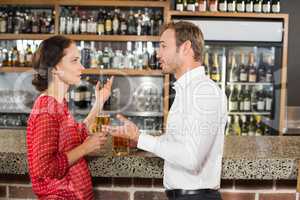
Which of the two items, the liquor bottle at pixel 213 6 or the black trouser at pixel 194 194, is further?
the liquor bottle at pixel 213 6

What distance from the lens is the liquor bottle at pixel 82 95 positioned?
4461 millimetres

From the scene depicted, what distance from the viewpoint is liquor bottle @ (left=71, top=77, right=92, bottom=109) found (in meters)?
4.46

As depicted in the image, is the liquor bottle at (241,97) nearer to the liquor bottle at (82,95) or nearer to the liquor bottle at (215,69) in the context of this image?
the liquor bottle at (215,69)

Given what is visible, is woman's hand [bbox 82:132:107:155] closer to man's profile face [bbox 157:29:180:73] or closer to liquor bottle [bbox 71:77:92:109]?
man's profile face [bbox 157:29:180:73]

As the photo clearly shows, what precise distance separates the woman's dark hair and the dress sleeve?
20 cm

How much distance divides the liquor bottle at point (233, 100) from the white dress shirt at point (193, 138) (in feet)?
10.2

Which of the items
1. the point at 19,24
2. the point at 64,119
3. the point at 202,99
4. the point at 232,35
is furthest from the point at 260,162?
the point at 19,24

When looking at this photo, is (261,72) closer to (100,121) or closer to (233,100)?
(233,100)

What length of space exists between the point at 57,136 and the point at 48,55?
299 millimetres

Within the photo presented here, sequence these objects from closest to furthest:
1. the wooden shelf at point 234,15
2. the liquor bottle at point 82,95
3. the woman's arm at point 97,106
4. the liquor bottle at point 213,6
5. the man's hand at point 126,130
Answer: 1. the man's hand at point 126,130
2. the woman's arm at point 97,106
3. the wooden shelf at point 234,15
4. the liquor bottle at point 213,6
5. the liquor bottle at point 82,95

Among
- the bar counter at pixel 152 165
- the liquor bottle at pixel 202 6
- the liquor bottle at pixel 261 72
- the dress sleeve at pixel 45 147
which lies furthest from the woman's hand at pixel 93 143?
the liquor bottle at pixel 261 72

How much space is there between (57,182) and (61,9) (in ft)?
10.6

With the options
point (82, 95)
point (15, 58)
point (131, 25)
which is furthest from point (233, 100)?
point (15, 58)

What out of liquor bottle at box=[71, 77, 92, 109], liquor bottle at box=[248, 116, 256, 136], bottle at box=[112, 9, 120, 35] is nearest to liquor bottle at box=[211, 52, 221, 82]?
liquor bottle at box=[248, 116, 256, 136]
